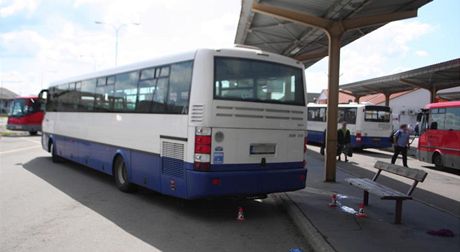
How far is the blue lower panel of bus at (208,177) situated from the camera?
7.98 meters

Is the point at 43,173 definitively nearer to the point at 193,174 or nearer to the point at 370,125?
the point at 193,174

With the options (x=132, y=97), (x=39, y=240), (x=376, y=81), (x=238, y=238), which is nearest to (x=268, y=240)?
(x=238, y=238)

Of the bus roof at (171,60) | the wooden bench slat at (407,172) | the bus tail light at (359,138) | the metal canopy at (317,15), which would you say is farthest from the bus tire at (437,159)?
the bus roof at (171,60)

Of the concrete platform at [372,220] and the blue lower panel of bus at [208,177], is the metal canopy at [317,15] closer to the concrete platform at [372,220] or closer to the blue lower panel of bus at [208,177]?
the concrete platform at [372,220]

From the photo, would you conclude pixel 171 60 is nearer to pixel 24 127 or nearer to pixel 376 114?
pixel 376 114

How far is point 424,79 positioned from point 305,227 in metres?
30.1

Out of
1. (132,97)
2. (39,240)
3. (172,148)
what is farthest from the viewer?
(132,97)

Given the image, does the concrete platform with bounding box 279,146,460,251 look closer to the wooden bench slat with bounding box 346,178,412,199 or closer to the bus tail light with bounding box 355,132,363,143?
the wooden bench slat with bounding box 346,178,412,199

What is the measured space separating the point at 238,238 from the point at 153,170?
110 inches

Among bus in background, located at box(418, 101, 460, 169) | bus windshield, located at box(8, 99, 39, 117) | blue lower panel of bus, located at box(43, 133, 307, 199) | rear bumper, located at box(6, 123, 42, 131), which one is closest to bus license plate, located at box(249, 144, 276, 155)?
blue lower panel of bus, located at box(43, 133, 307, 199)

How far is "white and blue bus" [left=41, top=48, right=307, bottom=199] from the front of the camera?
8.05m

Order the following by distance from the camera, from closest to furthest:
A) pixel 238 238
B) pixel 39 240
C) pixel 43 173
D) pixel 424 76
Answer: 1. pixel 39 240
2. pixel 238 238
3. pixel 43 173
4. pixel 424 76

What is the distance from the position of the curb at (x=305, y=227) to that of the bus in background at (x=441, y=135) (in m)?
10.7

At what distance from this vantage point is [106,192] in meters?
10.8
